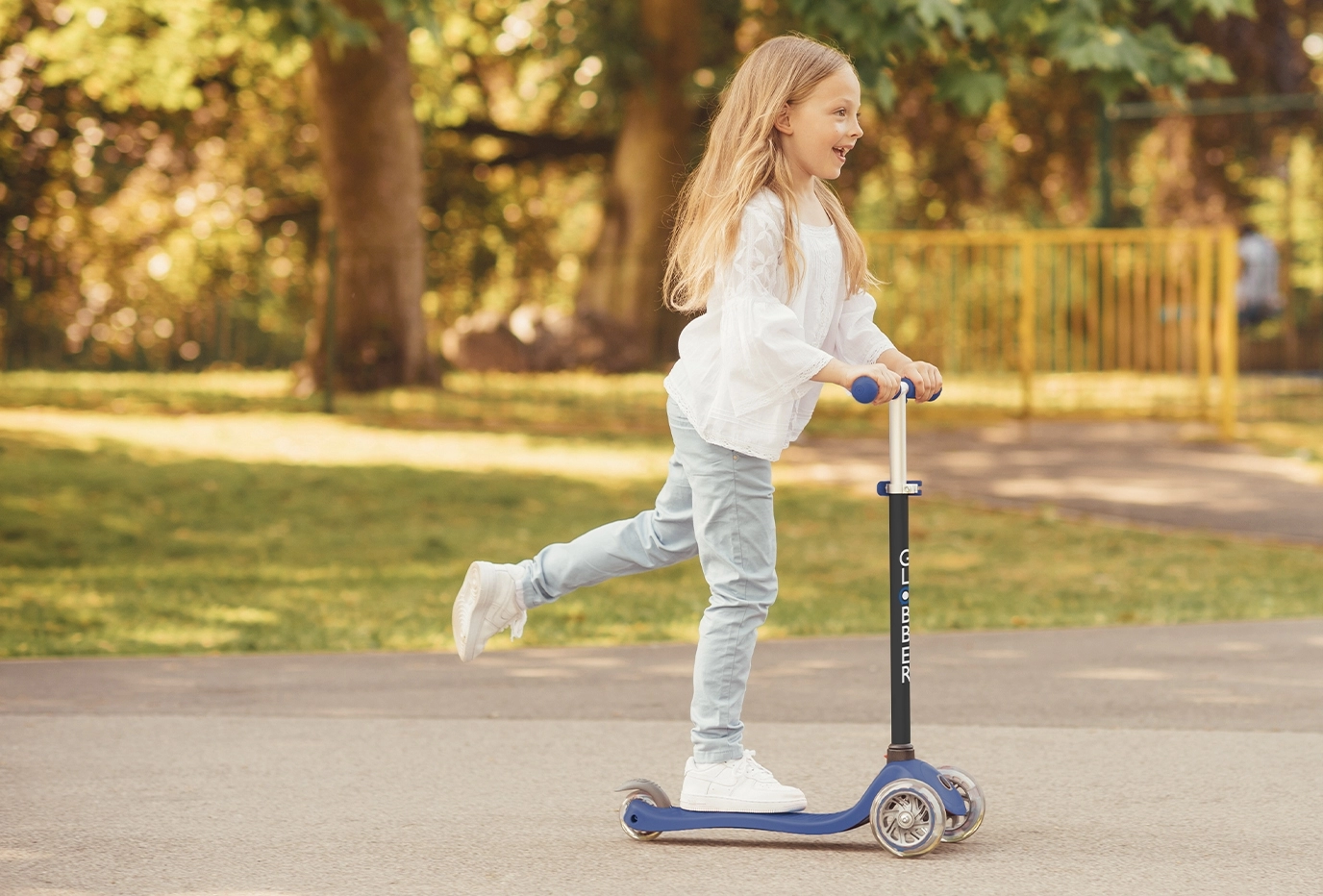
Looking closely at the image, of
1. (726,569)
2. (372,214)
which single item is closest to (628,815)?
(726,569)

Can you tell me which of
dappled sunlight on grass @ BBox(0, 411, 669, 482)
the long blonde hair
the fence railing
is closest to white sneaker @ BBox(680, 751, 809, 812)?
the long blonde hair

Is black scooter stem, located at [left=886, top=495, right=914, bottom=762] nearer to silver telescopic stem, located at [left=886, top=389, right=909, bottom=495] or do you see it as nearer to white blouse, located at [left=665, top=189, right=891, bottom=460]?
silver telescopic stem, located at [left=886, top=389, right=909, bottom=495]

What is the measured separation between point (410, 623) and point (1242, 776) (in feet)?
12.2

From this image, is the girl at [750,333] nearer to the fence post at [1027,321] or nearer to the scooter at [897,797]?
the scooter at [897,797]

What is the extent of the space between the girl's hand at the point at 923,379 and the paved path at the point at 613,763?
997mm

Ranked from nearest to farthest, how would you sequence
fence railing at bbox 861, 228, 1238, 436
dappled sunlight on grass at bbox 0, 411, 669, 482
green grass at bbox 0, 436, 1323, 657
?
green grass at bbox 0, 436, 1323, 657, dappled sunlight on grass at bbox 0, 411, 669, 482, fence railing at bbox 861, 228, 1238, 436

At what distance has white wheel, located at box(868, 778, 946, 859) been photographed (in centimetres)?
371

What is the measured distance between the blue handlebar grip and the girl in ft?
0.34

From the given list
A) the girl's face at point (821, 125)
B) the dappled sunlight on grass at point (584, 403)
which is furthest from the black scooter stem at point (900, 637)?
the dappled sunlight on grass at point (584, 403)

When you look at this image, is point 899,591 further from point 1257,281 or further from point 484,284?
point 484,284

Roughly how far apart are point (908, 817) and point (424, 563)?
5618 mm

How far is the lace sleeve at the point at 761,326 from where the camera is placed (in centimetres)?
373

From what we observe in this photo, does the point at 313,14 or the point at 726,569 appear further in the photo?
the point at 313,14

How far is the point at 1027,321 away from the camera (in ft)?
49.1
